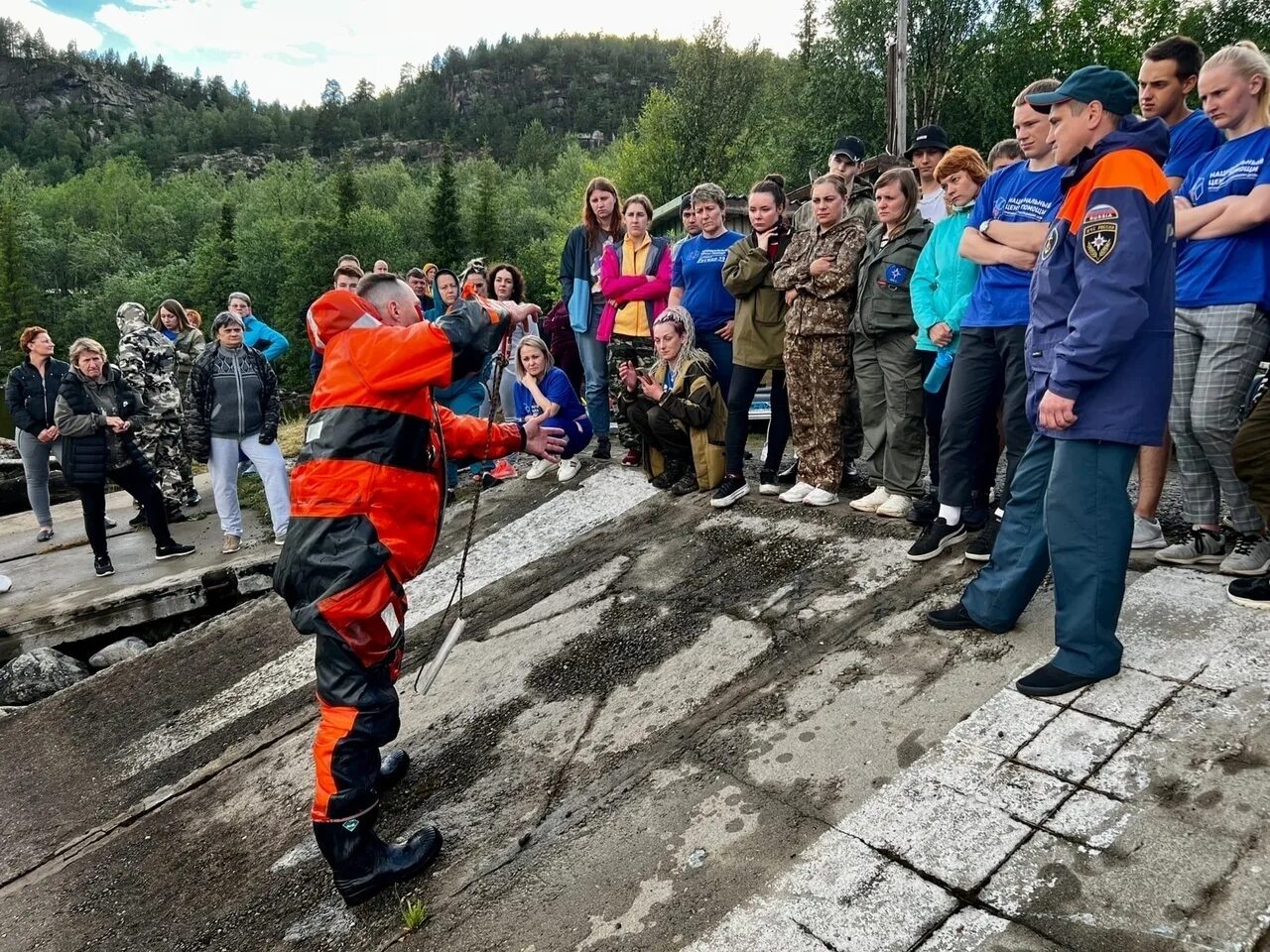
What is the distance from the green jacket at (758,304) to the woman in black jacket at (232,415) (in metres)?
4.20

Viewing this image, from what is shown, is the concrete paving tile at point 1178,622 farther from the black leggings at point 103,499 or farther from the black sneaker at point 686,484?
the black leggings at point 103,499

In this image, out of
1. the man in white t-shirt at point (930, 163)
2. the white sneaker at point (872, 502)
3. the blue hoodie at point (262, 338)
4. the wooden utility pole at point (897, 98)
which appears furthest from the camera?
the wooden utility pole at point (897, 98)

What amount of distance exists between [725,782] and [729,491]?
9.54ft

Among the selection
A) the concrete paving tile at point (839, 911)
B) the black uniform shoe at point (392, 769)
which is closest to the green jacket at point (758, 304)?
the black uniform shoe at point (392, 769)

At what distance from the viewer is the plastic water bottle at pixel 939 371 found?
177 inches

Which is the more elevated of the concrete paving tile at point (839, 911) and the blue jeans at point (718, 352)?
the blue jeans at point (718, 352)

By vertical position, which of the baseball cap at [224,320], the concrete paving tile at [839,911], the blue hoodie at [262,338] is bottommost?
the concrete paving tile at [839,911]

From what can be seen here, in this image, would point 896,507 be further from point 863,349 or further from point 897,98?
point 897,98

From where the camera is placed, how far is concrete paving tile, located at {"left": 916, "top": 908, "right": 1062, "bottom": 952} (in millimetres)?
2025

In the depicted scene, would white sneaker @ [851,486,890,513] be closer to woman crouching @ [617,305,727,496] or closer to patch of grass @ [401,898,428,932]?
woman crouching @ [617,305,727,496]

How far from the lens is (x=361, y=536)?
2.86 metres

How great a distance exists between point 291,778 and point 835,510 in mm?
3389

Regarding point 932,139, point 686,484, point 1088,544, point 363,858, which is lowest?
point 363,858

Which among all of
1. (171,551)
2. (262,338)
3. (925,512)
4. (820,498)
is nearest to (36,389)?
(171,551)
